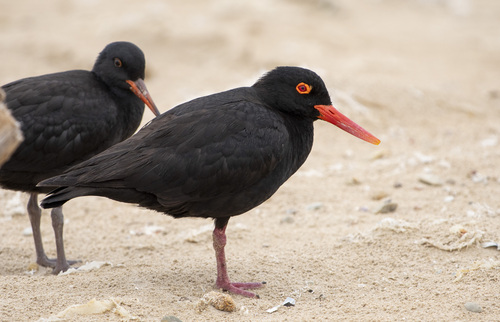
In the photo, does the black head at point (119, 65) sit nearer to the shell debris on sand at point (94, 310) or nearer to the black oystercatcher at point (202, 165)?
the black oystercatcher at point (202, 165)

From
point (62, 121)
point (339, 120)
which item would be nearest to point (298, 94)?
point (339, 120)

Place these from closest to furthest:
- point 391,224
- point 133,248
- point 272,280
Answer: point 272,280, point 391,224, point 133,248

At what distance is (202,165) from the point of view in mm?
4957

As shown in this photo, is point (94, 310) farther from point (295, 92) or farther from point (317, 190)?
point (317, 190)

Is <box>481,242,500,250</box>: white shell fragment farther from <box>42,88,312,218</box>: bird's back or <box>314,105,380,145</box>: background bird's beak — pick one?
→ <box>42,88,312,218</box>: bird's back

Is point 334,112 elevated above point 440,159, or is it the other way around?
point 334,112

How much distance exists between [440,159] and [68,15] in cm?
1031

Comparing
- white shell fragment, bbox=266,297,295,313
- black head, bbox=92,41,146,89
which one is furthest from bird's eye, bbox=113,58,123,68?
white shell fragment, bbox=266,297,295,313

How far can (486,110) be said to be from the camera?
1062cm

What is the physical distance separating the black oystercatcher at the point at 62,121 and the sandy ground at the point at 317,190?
2.91ft

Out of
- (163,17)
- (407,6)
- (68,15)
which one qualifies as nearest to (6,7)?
(68,15)

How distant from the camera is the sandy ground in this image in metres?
5.04

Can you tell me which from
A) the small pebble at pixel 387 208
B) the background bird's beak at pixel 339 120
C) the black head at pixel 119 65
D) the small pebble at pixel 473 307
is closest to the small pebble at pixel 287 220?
the small pebble at pixel 387 208

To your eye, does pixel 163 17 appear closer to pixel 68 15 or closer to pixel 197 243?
pixel 68 15
